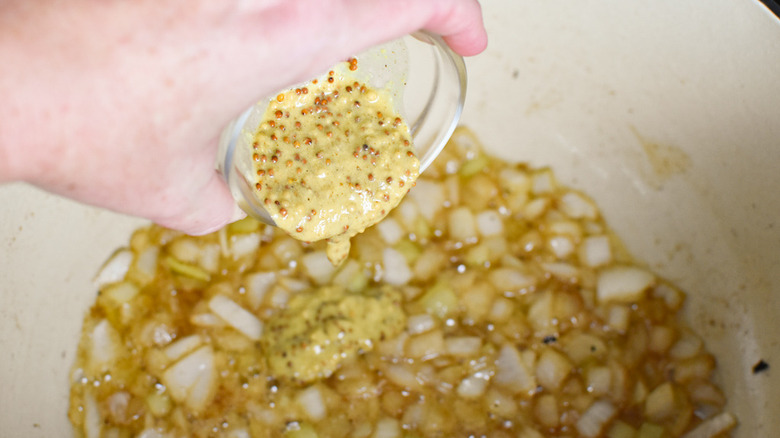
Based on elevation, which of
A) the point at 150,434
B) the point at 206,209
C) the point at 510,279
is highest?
the point at 206,209

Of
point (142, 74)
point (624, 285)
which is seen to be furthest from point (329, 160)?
point (624, 285)

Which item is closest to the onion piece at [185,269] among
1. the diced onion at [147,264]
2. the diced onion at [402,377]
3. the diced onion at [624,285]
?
the diced onion at [147,264]

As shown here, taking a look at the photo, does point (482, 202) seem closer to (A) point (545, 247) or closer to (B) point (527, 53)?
(A) point (545, 247)

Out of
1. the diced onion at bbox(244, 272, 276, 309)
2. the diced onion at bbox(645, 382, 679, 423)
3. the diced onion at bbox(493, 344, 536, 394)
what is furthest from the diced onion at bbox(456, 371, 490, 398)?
the diced onion at bbox(244, 272, 276, 309)

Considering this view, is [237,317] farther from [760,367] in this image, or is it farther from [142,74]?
[760,367]

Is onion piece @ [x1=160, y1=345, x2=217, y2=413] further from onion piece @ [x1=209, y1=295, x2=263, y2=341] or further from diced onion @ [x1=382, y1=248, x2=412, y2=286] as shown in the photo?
diced onion @ [x1=382, y1=248, x2=412, y2=286]

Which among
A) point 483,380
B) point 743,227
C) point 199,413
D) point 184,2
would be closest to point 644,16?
point 743,227
